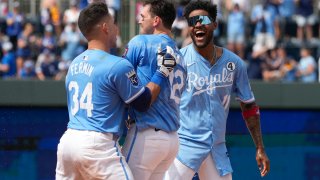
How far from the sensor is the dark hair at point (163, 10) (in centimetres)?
567

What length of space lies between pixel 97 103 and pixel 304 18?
1103cm

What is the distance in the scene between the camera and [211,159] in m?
6.43

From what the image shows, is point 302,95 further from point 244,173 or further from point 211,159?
point 211,159

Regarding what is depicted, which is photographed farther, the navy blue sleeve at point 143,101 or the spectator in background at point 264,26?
the spectator in background at point 264,26

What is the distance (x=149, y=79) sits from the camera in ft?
18.4

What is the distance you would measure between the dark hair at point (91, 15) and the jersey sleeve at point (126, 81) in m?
0.35

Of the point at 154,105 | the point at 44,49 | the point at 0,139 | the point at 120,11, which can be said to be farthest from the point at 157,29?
the point at 44,49

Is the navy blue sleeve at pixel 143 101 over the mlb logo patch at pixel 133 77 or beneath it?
beneath

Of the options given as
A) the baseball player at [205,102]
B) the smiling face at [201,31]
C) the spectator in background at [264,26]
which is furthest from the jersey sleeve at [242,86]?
the spectator in background at [264,26]

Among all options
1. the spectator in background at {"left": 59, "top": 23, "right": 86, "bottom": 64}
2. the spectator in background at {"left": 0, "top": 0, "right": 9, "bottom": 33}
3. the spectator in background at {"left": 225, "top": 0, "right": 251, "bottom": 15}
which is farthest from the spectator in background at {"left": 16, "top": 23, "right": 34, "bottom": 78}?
the spectator in background at {"left": 225, "top": 0, "right": 251, "bottom": 15}

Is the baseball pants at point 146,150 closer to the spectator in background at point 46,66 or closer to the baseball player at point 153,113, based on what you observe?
the baseball player at point 153,113

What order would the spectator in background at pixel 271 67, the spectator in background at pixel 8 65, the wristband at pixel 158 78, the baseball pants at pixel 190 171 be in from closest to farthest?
1. the wristband at pixel 158 78
2. the baseball pants at pixel 190 171
3. the spectator in background at pixel 8 65
4. the spectator in background at pixel 271 67

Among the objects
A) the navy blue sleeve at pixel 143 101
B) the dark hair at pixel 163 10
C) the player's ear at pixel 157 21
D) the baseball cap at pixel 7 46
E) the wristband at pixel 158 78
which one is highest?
the dark hair at pixel 163 10

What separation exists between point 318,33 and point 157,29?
32.9 feet
